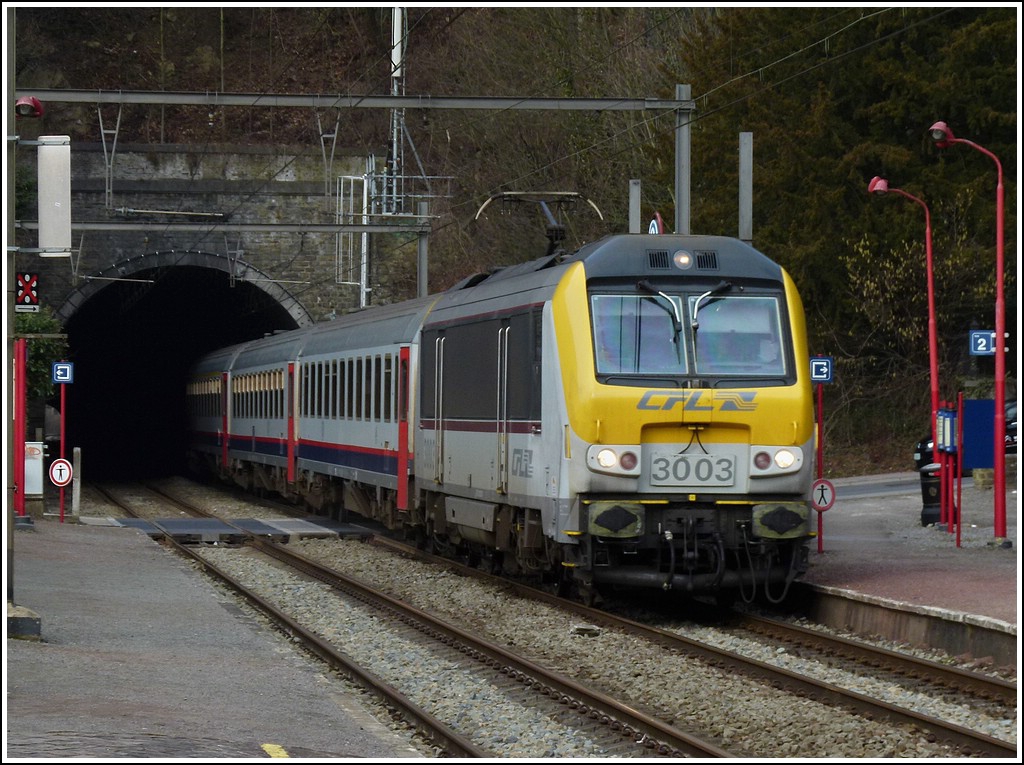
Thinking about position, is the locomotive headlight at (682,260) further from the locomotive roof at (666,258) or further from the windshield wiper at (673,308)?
the windshield wiper at (673,308)

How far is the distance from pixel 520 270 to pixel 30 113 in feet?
17.2

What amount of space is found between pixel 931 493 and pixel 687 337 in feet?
32.4

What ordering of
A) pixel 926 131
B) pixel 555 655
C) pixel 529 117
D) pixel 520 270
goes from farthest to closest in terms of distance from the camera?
pixel 529 117
pixel 926 131
pixel 520 270
pixel 555 655

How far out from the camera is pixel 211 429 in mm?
43312

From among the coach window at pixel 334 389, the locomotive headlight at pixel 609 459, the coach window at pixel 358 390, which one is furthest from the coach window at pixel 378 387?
the locomotive headlight at pixel 609 459

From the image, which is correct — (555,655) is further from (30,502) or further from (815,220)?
(815,220)

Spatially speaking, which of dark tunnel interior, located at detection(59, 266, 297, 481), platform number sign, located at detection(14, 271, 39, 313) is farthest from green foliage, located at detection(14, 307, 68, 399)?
dark tunnel interior, located at detection(59, 266, 297, 481)

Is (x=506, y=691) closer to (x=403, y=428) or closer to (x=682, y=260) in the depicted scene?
(x=682, y=260)

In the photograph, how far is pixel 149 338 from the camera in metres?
62.8

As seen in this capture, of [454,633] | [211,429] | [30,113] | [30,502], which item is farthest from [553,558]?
[211,429]

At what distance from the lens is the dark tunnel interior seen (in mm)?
52812

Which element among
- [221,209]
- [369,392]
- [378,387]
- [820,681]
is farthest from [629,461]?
[221,209]

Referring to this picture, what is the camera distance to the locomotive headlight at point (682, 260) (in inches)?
580

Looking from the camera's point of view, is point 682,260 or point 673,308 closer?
point 673,308
